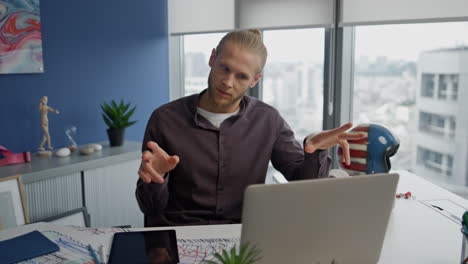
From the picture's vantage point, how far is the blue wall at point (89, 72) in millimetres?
2785

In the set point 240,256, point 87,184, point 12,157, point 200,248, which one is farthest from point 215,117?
point 12,157

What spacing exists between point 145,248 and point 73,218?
1.53m

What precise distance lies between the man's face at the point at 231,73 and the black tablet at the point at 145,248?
1.88ft

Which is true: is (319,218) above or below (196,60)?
below

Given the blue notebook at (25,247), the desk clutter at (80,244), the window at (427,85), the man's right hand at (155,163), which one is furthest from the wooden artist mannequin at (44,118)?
the window at (427,85)

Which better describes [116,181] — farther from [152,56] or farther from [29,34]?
[152,56]

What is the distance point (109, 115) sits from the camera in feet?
10.3

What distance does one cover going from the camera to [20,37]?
270 cm

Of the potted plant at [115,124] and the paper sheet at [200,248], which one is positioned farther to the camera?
the potted plant at [115,124]

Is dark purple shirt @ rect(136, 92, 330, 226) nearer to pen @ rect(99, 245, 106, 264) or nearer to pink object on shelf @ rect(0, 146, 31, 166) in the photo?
pen @ rect(99, 245, 106, 264)

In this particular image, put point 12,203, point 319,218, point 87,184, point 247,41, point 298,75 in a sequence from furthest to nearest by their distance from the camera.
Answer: point 298,75 < point 87,184 < point 12,203 < point 247,41 < point 319,218

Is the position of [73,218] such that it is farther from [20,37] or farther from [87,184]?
[20,37]

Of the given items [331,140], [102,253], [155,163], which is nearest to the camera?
[102,253]

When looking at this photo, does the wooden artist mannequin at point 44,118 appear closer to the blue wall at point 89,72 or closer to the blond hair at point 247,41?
the blue wall at point 89,72
